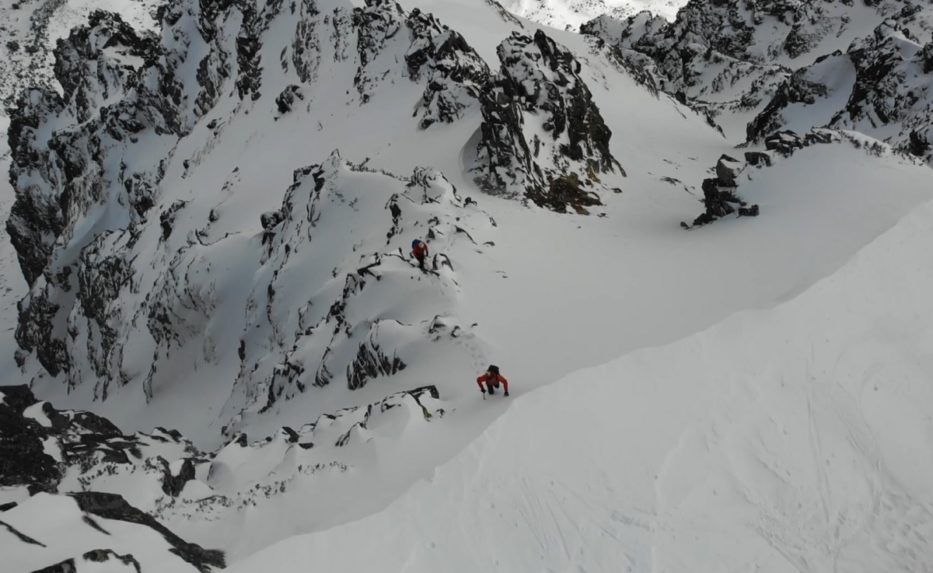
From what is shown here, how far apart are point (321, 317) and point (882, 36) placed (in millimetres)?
43622

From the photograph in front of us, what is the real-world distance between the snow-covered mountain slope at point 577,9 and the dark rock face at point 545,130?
330 ft

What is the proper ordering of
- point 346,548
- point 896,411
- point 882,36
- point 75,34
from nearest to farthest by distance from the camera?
point 346,548, point 896,411, point 882,36, point 75,34

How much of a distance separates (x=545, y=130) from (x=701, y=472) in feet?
70.4

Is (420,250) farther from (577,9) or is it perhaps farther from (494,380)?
Answer: (577,9)

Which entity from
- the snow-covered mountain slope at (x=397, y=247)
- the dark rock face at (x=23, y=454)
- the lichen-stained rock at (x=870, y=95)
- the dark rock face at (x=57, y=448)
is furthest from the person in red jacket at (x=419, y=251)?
the lichen-stained rock at (x=870, y=95)

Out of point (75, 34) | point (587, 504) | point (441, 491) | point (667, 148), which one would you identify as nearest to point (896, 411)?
point (587, 504)

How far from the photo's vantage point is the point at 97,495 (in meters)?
11.2

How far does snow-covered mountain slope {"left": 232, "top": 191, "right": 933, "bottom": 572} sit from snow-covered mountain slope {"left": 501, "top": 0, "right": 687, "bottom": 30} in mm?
121063

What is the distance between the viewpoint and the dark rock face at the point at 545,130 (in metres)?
27.6

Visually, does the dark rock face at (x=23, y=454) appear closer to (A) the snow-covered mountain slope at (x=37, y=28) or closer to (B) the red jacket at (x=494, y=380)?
(B) the red jacket at (x=494, y=380)

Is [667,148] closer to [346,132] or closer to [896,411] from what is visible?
[346,132]

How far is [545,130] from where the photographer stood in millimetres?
30359

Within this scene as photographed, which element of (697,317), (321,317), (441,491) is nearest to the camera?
(441,491)

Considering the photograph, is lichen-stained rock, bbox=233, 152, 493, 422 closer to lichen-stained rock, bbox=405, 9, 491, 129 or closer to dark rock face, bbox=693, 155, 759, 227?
lichen-stained rock, bbox=405, 9, 491, 129
